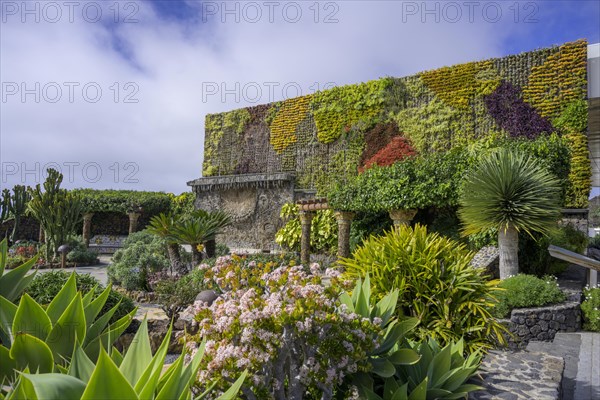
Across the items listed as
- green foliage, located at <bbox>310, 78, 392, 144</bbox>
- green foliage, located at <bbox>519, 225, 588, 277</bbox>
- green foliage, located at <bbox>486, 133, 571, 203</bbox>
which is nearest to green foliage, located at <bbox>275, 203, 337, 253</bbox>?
green foliage, located at <bbox>310, 78, 392, 144</bbox>

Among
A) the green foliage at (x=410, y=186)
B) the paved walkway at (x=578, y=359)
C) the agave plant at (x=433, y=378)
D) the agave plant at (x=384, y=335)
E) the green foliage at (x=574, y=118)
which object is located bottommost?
the paved walkway at (x=578, y=359)


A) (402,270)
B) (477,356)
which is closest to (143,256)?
(402,270)

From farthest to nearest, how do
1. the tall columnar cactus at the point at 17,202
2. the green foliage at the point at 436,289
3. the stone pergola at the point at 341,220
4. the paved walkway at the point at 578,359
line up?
the tall columnar cactus at the point at 17,202
the stone pergola at the point at 341,220
the green foliage at the point at 436,289
the paved walkway at the point at 578,359

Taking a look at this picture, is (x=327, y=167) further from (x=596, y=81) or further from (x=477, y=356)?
(x=477, y=356)

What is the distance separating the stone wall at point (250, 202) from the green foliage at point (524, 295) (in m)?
13.0

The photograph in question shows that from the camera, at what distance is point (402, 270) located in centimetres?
558

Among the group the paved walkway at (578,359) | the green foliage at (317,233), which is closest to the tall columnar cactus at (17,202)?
the green foliage at (317,233)

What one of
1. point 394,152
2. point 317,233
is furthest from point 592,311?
point 394,152

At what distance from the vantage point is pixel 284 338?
3.23 metres

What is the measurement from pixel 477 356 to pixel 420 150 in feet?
42.2

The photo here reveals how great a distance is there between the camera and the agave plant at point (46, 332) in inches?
80.9

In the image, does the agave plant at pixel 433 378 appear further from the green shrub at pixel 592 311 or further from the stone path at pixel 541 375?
the green shrub at pixel 592 311

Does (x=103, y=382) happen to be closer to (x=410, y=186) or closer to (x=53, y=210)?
(x=410, y=186)

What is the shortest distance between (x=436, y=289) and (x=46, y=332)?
14.4ft
